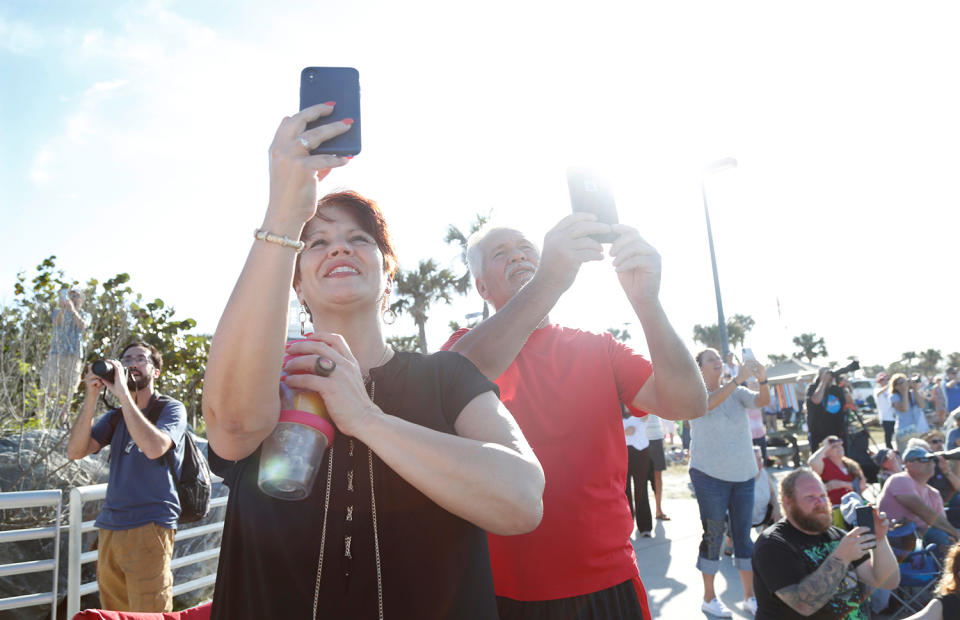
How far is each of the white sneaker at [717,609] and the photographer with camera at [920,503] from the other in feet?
6.07

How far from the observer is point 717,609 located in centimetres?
488

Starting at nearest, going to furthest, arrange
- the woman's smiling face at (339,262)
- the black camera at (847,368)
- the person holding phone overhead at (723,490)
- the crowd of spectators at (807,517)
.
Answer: the woman's smiling face at (339,262)
the crowd of spectators at (807,517)
the person holding phone overhead at (723,490)
the black camera at (847,368)

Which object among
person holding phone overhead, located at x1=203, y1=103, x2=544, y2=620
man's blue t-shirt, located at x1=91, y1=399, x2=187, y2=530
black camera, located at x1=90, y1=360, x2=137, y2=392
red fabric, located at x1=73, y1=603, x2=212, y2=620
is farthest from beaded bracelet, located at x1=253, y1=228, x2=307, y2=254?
man's blue t-shirt, located at x1=91, y1=399, x2=187, y2=530

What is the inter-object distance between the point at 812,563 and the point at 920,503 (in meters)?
2.50

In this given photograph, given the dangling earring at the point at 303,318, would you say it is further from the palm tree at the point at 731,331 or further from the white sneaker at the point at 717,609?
the palm tree at the point at 731,331

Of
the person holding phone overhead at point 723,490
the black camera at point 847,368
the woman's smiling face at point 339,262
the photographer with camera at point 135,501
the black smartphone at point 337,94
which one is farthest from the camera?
the black camera at point 847,368

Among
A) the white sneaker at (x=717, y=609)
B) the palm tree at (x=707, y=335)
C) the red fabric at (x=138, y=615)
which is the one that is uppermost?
the palm tree at (x=707, y=335)

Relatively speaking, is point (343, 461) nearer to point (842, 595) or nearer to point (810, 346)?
point (842, 595)

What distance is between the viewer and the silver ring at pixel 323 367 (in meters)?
1.08

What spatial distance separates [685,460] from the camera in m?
16.0

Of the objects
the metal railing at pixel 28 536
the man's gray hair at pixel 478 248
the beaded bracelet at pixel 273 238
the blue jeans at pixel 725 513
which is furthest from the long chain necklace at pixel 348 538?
the blue jeans at pixel 725 513

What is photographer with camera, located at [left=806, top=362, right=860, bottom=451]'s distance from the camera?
8766 mm

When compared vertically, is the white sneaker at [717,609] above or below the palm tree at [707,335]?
below

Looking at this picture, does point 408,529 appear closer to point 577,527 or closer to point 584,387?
point 577,527
